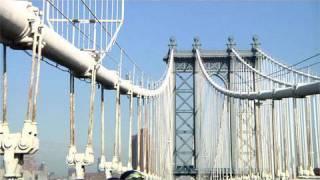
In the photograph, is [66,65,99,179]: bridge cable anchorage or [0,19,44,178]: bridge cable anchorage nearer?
[0,19,44,178]: bridge cable anchorage

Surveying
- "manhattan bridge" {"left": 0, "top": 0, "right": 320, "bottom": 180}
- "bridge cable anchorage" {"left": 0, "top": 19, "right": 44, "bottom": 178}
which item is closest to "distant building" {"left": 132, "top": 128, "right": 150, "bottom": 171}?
"manhattan bridge" {"left": 0, "top": 0, "right": 320, "bottom": 180}

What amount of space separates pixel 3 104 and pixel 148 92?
21390 mm

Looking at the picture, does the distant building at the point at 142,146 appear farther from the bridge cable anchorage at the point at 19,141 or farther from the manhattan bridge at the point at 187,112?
the bridge cable anchorage at the point at 19,141

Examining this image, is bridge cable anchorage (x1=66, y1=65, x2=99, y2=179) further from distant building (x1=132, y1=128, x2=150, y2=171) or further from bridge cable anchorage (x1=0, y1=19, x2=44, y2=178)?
distant building (x1=132, y1=128, x2=150, y2=171)

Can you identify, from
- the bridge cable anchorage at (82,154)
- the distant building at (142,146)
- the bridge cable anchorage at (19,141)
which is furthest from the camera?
the distant building at (142,146)

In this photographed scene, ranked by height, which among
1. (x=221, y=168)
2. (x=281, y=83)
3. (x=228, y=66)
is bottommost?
(x=221, y=168)

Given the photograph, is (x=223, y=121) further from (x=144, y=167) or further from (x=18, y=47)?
(x=18, y=47)

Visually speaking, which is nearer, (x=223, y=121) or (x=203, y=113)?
(x=223, y=121)

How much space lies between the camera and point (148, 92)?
29703mm

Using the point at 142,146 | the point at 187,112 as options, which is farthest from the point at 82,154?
the point at 187,112

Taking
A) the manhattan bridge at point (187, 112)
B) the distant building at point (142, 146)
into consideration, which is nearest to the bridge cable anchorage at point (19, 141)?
the manhattan bridge at point (187, 112)

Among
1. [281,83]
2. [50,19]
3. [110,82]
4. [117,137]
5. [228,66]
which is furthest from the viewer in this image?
[228,66]

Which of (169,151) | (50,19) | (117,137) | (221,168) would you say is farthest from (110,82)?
(221,168)

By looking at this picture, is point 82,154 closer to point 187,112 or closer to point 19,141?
point 19,141
